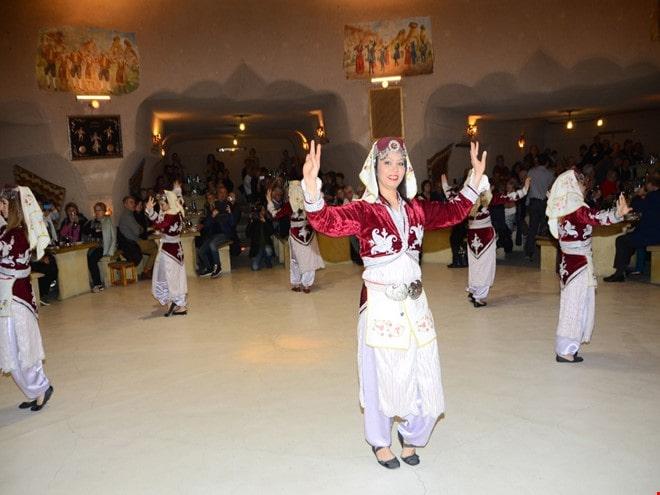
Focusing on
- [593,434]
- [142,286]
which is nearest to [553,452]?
[593,434]

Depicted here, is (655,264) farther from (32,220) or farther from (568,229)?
(32,220)

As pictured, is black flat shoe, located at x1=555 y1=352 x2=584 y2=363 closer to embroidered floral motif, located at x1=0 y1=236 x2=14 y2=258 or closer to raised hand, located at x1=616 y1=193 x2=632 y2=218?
raised hand, located at x1=616 y1=193 x2=632 y2=218

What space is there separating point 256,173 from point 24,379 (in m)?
13.1

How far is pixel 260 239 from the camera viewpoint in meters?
12.7

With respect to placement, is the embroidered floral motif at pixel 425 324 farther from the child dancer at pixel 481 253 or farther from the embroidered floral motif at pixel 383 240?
the child dancer at pixel 481 253

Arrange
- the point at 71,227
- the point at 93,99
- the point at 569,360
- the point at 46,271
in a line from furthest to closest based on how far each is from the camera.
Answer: the point at 93,99 → the point at 71,227 → the point at 46,271 → the point at 569,360

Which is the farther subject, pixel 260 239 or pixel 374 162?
pixel 260 239

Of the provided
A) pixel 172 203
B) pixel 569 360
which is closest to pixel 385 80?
pixel 172 203

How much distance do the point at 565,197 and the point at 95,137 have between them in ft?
35.3

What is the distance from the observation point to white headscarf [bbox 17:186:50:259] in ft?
16.8

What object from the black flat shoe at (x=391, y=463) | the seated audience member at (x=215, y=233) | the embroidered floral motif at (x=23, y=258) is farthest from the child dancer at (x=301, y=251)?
the black flat shoe at (x=391, y=463)

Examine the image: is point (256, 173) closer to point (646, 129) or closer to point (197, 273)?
point (197, 273)

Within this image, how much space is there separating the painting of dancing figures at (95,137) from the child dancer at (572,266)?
10455mm

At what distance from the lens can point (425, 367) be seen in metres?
3.80
